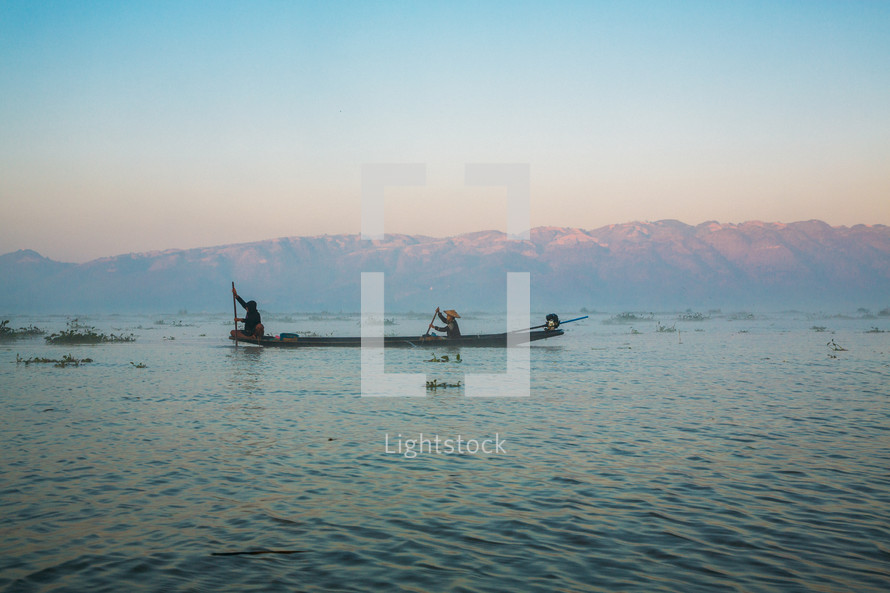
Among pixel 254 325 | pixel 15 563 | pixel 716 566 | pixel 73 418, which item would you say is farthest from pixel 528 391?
pixel 254 325

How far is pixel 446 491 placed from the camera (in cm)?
927

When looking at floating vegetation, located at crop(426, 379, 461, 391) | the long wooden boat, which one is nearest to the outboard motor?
the long wooden boat

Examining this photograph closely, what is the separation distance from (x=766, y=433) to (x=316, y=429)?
946 centimetres

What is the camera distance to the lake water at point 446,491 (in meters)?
6.39

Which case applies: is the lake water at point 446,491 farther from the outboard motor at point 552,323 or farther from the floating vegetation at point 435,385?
the outboard motor at point 552,323

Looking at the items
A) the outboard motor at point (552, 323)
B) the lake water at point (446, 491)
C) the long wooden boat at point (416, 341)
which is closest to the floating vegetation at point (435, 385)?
the lake water at point (446, 491)

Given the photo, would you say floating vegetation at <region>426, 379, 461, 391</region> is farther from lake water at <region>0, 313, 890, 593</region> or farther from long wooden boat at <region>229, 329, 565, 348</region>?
long wooden boat at <region>229, 329, 565, 348</region>

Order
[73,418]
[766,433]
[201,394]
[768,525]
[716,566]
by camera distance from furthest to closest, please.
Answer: [201,394] → [73,418] → [766,433] → [768,525] → [716,566]

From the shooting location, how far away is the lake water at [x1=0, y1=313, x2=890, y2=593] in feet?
21.0

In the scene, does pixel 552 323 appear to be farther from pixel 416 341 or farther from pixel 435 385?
pixel 435 385

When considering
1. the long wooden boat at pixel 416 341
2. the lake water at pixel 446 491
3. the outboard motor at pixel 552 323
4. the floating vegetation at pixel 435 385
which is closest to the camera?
the lake water at pixel 446 491

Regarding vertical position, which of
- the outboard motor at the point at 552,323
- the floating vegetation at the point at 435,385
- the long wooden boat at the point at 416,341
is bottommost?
the floating vegetation at the point at 435,385

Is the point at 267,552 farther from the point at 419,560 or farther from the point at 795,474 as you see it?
the point at 795,474

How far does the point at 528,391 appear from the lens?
20.2 m
